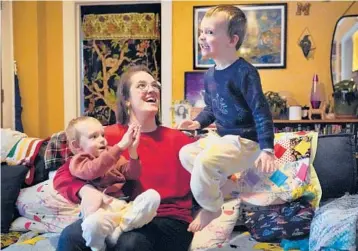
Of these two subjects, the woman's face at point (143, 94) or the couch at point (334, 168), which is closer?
the woman's face at point (143, 94)

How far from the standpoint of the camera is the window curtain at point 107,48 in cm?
142

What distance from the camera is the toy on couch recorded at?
1408 millimetres

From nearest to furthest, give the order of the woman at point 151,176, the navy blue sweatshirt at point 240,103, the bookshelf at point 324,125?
the navy blue sweatshirt at point 240,103
the woman at point 151,176
the bookshelf at point 324,125

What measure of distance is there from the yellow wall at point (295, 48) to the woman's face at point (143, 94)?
118 cm

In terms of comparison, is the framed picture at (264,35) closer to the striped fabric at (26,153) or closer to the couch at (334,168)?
the couch at (334,168)

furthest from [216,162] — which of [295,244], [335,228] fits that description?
[295,244]

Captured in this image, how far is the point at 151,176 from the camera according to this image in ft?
3.84

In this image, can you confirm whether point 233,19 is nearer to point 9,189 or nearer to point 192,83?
point 9,189

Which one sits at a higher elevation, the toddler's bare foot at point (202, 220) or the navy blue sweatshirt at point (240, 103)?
the navy blue sweatshirt at point (240, 103)

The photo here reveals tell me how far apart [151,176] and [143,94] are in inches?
8.4

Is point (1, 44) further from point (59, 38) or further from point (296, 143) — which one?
point (296, 143)

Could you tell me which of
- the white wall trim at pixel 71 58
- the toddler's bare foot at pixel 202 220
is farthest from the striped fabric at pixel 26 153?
the toddler's bare foot at pixel 202 220

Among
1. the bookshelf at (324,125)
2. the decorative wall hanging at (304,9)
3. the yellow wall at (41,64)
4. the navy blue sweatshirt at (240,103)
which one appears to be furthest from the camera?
the decorative wall hanging at (304,9)

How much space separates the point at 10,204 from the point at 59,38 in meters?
0.66
